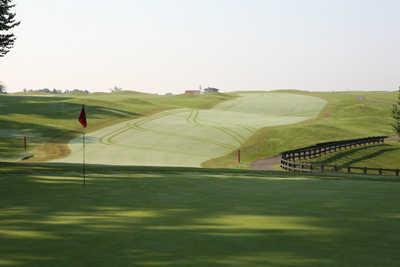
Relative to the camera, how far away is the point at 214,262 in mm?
8609

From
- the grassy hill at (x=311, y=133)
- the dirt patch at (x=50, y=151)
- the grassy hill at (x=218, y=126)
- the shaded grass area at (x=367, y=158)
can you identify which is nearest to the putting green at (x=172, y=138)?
the grassy hill at (x=218, y=126)

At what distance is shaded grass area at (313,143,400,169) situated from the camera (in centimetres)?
5644

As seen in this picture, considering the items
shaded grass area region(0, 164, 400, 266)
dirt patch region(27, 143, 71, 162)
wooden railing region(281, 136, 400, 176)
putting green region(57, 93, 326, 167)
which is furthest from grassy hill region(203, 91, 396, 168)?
shaded grass area region(0, 164, 400, 266)

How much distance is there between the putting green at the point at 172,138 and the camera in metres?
55.7

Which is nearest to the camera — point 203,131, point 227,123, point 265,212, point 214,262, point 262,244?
point 214,262

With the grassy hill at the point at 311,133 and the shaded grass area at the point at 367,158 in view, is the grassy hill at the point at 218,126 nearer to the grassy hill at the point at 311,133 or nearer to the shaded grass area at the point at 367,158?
the grassy hill at the point at 311,133

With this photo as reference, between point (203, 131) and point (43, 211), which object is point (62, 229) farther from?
point (203, 131)

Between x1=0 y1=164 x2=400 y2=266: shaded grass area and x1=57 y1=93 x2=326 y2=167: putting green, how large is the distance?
3482 centimetres

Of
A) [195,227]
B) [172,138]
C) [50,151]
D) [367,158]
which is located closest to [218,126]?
[172,138]

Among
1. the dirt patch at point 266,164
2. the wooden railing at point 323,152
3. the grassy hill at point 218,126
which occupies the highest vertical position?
the grassy hill at point 218,126

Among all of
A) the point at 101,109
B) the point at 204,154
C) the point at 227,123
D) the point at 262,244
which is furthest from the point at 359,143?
the point at 262,244

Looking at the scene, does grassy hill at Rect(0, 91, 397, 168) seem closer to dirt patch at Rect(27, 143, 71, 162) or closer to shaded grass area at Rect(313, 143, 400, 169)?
dirt patch at Rect(27, 143, 71, 162)

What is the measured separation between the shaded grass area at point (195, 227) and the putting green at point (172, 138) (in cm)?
3482

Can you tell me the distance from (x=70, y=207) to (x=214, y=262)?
6.65 meters
